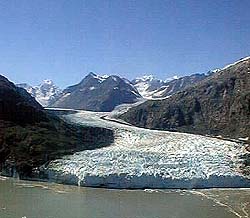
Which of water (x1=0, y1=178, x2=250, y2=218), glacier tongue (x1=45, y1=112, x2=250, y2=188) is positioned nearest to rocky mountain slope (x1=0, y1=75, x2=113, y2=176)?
glacier tongue (x1=45, y1=112, x2=250, y2=188)

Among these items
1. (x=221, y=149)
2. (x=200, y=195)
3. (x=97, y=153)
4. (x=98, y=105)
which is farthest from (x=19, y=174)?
(x=98, y=105)

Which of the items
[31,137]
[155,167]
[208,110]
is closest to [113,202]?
[155,167]

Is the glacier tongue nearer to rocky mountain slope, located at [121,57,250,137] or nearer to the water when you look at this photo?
the water

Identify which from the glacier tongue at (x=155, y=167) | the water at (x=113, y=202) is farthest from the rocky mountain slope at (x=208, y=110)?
the water at (x=113, y=202)

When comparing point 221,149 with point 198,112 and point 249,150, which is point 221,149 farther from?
point 198,112

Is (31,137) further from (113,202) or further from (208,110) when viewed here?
(208,110)

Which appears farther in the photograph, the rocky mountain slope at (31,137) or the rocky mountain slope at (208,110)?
the rocky mountain slope at (208,110)

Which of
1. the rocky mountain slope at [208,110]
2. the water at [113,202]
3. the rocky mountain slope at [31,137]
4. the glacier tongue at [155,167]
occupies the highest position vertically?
the rocky mountain slope at [208,110]

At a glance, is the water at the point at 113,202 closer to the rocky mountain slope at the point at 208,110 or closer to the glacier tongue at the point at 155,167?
the glacier tongue at the point at 155,167
